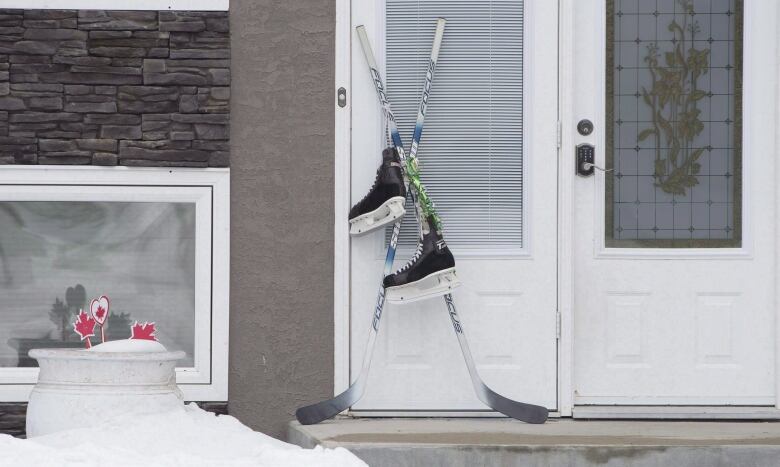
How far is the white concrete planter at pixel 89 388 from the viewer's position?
3602 mm

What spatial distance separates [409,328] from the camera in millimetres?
4527

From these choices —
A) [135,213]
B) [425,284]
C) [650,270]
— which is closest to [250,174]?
[135,213]

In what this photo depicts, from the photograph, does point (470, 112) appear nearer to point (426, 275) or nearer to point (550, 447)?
point (426, 275)

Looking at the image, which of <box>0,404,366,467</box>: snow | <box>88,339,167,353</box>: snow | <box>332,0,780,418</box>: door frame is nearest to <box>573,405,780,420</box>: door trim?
<box>332,0,780,418</box>: door frame

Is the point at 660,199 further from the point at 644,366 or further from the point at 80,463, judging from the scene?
the point at 80,463

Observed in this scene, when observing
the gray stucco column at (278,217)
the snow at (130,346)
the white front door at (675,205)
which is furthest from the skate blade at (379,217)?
the snow at (130,346)

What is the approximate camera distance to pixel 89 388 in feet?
11.9

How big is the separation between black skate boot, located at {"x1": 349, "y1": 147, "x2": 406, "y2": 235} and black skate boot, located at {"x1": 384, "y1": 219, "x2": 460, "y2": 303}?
0.46 feet

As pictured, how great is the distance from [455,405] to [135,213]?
4.42 ft

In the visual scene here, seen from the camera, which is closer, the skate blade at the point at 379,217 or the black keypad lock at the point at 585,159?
the skate blade at the point at 379,217

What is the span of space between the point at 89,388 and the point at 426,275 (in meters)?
1.23

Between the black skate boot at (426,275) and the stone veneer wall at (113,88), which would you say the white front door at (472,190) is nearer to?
the black skate boot at (426,275)

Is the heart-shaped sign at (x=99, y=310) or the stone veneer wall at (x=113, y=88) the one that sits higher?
the stone veneer wall at (x=113, y=88)

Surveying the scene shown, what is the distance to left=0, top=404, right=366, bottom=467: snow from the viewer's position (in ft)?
10.7
